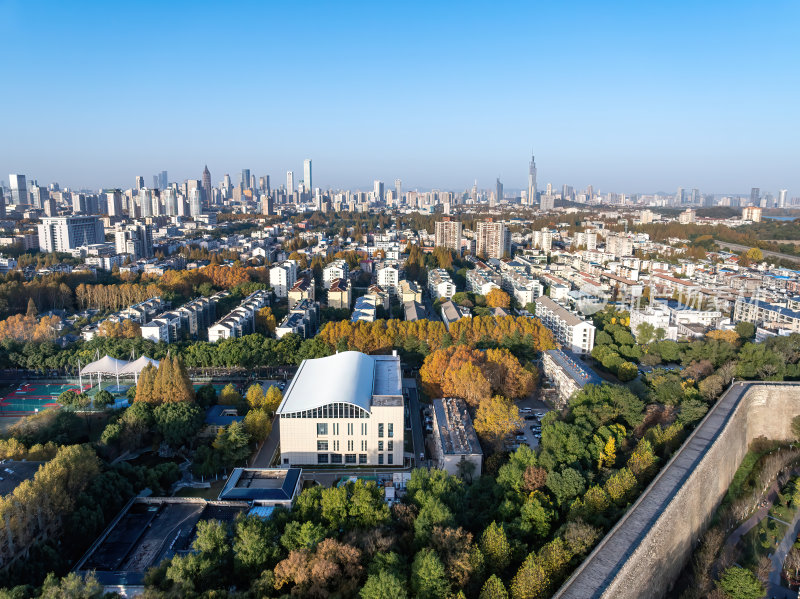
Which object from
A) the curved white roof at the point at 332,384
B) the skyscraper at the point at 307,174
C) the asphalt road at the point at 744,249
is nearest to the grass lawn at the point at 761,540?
the curved white roof at the point at 332,384

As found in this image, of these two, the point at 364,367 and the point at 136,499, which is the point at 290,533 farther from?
the point at 364,367

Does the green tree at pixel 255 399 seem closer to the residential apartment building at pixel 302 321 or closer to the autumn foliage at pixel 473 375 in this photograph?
the autumn foliage at pixel 473 375

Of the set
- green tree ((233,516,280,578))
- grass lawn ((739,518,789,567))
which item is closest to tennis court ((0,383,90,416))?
green tree ((233,516,280,578))

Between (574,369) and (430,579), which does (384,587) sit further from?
(574,369)

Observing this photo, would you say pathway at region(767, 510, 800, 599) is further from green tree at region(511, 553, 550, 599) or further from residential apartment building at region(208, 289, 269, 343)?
residential apartment building at region(208, 289, 269, 343)

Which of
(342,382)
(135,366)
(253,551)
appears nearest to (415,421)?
(342,382)
